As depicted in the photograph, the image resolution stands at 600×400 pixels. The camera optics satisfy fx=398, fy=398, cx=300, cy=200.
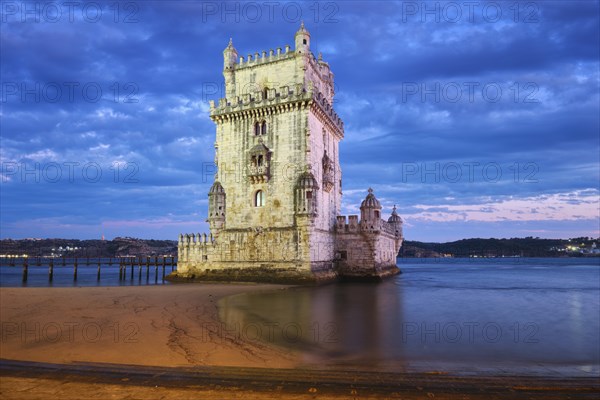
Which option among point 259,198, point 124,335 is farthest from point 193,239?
point 124,335

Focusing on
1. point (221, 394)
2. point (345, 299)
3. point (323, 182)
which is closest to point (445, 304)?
point (345, 299)

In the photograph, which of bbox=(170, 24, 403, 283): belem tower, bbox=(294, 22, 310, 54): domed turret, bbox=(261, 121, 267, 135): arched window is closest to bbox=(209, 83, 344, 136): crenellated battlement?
bbox=(170, 24, 403, 283): belem tower

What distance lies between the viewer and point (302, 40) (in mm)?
33500

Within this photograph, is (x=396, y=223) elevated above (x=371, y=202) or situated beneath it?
situated beneath

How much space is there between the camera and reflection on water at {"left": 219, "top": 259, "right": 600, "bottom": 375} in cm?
1195

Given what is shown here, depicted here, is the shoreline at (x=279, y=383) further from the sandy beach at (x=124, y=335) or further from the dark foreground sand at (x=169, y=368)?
the sandy beach at (x=124, y=335)

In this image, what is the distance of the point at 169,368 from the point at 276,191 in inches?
1016

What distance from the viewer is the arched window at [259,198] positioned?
3378cm

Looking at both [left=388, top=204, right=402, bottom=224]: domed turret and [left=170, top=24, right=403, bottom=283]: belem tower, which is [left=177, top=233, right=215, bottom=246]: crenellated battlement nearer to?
[left=170, top=24, right=403, bottom=283]: belem tower

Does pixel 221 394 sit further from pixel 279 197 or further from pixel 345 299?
pixel 279 197

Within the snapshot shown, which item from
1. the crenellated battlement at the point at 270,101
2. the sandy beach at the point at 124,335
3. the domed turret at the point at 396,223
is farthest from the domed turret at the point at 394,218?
the sandy beach at the point at 124,335

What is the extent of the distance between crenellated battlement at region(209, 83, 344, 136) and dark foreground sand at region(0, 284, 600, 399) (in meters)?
20.5

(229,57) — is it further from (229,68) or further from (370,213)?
(370,213)

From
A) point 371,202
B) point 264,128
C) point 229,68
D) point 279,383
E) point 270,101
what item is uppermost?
point 229,68
